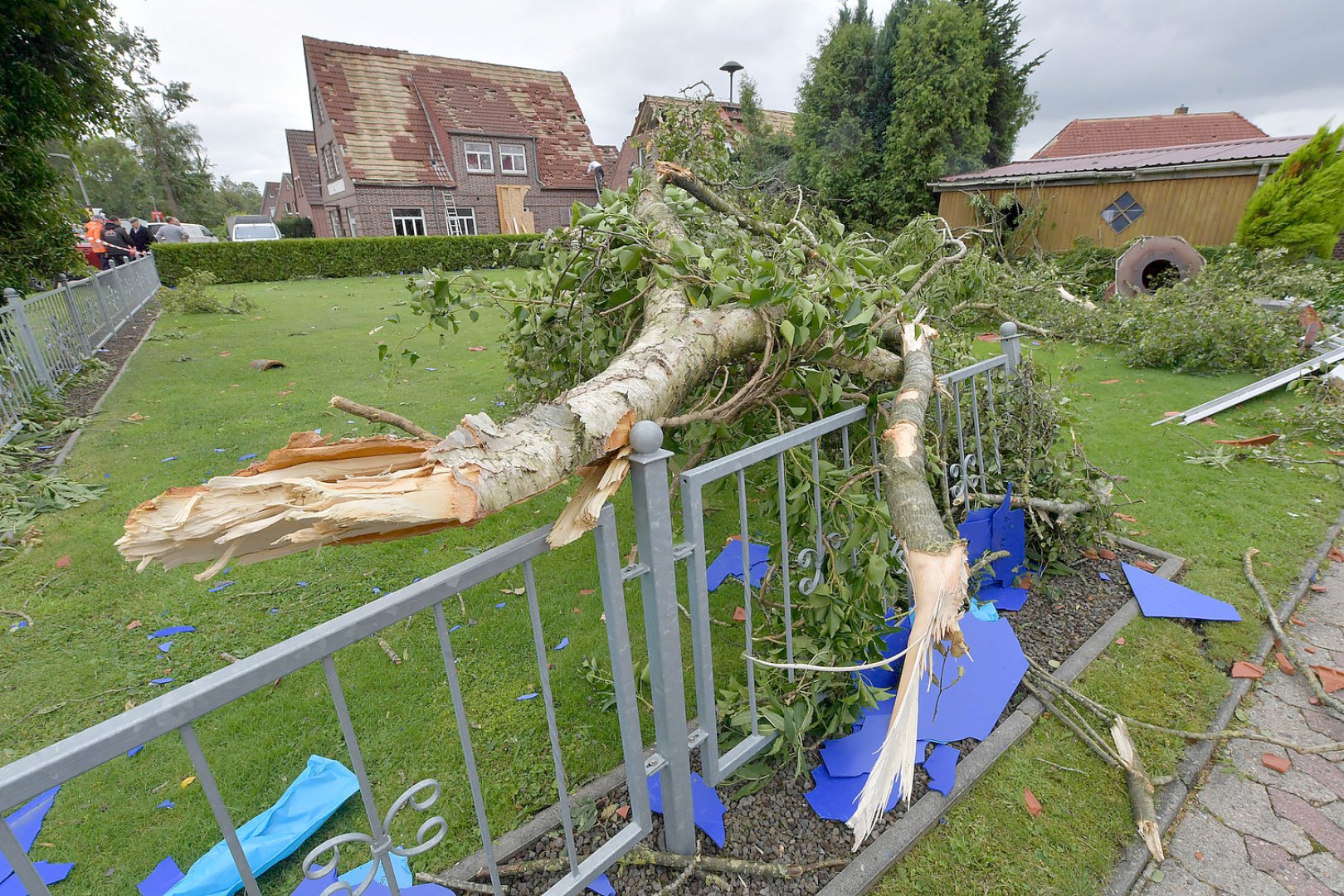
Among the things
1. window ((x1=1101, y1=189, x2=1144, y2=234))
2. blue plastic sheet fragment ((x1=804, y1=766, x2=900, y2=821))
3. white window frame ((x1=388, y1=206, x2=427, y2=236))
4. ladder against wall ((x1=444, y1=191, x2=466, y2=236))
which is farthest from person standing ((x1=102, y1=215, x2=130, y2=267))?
window ((x1=1101, y1=189, x2=1144, y2=234))

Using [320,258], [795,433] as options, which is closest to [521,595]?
[795,433]

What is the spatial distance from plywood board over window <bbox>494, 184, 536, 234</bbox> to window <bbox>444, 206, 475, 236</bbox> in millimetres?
1233

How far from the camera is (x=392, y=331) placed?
10.0m

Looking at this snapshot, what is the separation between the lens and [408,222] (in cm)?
2466

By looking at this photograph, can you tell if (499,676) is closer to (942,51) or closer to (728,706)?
(728,706)

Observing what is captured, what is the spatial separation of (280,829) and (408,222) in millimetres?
26726

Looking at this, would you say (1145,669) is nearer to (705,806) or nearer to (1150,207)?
(705,806)

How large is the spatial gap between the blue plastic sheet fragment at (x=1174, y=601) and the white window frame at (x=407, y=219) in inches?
1026

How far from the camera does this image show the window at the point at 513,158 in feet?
84.1

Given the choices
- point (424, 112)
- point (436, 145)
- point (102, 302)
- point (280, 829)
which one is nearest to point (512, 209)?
point (436, 145)

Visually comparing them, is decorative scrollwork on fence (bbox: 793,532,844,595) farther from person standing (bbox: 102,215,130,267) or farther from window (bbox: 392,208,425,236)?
window (bbox: 392,208,425,236)

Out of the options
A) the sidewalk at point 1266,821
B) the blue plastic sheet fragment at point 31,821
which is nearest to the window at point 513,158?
the blue plastic sheet fragment at point 31,821

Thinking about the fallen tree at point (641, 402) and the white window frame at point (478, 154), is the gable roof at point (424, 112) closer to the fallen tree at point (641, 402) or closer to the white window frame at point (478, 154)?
the white window frame at point (478, 154)

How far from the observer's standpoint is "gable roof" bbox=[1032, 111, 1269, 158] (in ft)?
69.7
